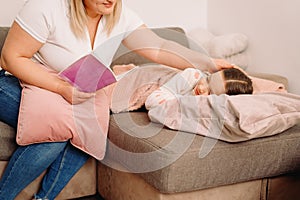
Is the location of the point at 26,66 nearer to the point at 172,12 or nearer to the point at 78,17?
the point at 78,17

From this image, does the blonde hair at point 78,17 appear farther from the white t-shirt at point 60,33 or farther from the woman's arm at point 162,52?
the woman's arm at point 162,52

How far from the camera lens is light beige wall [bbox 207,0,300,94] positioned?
229 centimetres

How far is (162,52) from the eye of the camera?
1971 millimetres

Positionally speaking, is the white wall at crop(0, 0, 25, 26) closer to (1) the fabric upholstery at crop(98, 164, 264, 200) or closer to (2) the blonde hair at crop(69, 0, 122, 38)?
(2) the blonde hair at crop(69, 0, 122, 38)

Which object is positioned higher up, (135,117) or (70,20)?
(70,20)

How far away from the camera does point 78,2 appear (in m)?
1.75

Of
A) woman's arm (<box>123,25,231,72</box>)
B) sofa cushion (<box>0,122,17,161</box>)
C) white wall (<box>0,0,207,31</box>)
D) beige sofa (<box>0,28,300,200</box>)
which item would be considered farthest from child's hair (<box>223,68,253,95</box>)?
white wall (<box>0,0,207,31</box>)

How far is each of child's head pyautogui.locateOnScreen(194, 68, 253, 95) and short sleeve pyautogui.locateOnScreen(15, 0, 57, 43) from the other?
61 cm

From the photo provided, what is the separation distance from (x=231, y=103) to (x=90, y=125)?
49cm

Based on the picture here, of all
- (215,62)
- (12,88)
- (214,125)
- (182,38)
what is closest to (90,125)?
(12,88)

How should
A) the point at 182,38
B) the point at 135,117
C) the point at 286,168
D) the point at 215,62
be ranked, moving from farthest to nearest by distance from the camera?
the point at 182,38 < the point at 215,62 < the point at 135,117 < the point at 286,168

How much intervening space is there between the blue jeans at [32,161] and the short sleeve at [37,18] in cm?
21

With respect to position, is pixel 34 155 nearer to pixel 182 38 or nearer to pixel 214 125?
pixel 214 125

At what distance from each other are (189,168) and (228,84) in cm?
45
